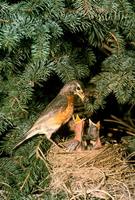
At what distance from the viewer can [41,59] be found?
260 cm

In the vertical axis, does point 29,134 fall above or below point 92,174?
above

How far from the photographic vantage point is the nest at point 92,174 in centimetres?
260

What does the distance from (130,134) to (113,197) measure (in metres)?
0.87

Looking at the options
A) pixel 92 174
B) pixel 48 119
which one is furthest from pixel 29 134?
pixel 92 174

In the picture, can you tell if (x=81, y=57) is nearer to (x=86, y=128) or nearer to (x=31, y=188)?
(x=86, y=128)

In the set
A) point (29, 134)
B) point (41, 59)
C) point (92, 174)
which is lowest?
point (92, 174)

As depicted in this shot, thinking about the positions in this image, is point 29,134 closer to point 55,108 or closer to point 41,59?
point 55,108

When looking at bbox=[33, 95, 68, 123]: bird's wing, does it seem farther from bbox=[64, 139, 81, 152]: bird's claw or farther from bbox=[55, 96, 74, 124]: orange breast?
bbox=[64, 139, 81, 152]: bird's claw

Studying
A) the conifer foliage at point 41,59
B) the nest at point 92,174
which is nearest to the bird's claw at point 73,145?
the nest at point 92,174

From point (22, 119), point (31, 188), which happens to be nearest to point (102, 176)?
point (31, 188)

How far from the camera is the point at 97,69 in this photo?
3498 mm

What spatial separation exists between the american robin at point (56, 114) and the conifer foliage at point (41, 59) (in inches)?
2.4

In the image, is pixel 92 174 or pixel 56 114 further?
pixel 56 114

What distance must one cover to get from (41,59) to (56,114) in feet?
1.13
